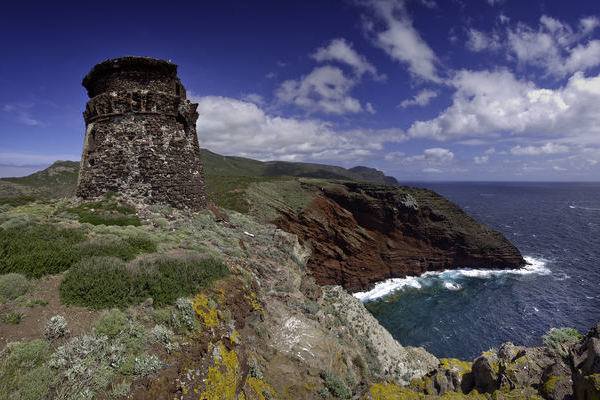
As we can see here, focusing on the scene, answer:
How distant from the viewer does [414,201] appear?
53094 millimetres

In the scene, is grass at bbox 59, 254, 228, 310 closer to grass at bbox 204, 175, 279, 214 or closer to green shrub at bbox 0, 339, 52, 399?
green shrub at bbox 0, 339, 52, 399

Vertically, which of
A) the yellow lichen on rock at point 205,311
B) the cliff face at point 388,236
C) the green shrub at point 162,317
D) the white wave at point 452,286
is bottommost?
the white wave at point 452,286

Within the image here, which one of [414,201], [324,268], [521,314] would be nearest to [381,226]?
[414,201]

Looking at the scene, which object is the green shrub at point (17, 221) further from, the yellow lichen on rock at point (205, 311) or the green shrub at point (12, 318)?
the yellow lichen on rock at point (205, 311)

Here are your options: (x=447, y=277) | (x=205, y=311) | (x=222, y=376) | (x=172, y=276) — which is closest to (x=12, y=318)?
(x=172, y=276)

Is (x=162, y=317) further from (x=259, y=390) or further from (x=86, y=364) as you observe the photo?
(x=259, y=390)

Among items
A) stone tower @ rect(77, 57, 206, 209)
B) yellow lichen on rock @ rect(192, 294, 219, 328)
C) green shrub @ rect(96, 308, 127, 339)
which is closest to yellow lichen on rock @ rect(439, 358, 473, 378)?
yellow lichen on rock @ rect(192, 294, 219, 328)

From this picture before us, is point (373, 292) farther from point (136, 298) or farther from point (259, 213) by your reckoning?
point (136, 298)

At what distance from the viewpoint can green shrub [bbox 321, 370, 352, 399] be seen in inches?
321

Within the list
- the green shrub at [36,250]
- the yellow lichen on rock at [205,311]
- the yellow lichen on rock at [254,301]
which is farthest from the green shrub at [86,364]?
the yellow lichen on rock at [254,301]

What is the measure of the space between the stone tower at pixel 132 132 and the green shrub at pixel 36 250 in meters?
5.64

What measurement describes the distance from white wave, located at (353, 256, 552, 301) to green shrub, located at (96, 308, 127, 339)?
3979 cm

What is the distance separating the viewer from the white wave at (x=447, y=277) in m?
43.6

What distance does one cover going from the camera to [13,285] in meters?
6.10
